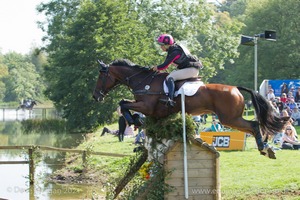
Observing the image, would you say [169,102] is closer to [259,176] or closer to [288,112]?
[259,176]

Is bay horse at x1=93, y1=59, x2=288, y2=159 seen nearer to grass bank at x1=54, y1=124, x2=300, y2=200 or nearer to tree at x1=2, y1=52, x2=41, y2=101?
grass bank at x1=54, y1=124, x2=300, y2=200

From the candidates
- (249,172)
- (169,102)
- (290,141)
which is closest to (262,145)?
(169,102)

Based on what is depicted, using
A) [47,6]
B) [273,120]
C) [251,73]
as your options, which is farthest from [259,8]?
[273,120]

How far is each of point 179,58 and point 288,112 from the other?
12.2 m

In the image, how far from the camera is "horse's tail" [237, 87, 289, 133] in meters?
10.1

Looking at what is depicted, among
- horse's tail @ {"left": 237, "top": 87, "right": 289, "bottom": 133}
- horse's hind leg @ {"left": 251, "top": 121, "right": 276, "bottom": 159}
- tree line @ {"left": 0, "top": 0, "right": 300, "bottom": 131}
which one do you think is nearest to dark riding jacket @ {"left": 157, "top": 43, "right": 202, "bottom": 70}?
horse's tail @ {"left": 237, "top": 87, "right": 289, "bottom": 133}

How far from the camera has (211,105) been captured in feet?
32.1

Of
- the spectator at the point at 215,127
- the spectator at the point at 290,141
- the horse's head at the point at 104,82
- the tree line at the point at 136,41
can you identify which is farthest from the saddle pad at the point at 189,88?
the tree line at the point at 136,41

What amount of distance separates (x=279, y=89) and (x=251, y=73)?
65.2ft

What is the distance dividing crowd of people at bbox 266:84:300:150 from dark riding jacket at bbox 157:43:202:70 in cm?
335

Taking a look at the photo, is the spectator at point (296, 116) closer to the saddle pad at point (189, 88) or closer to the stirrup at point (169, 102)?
the saddle pad at point (189, 88)

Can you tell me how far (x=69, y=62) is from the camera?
34.0 m

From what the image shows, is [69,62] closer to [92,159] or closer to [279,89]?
[279,89]

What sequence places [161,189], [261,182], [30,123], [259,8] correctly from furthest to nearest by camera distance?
1. [259,8]
2. [30,123]
3. [261,182]
4. [161,189]
